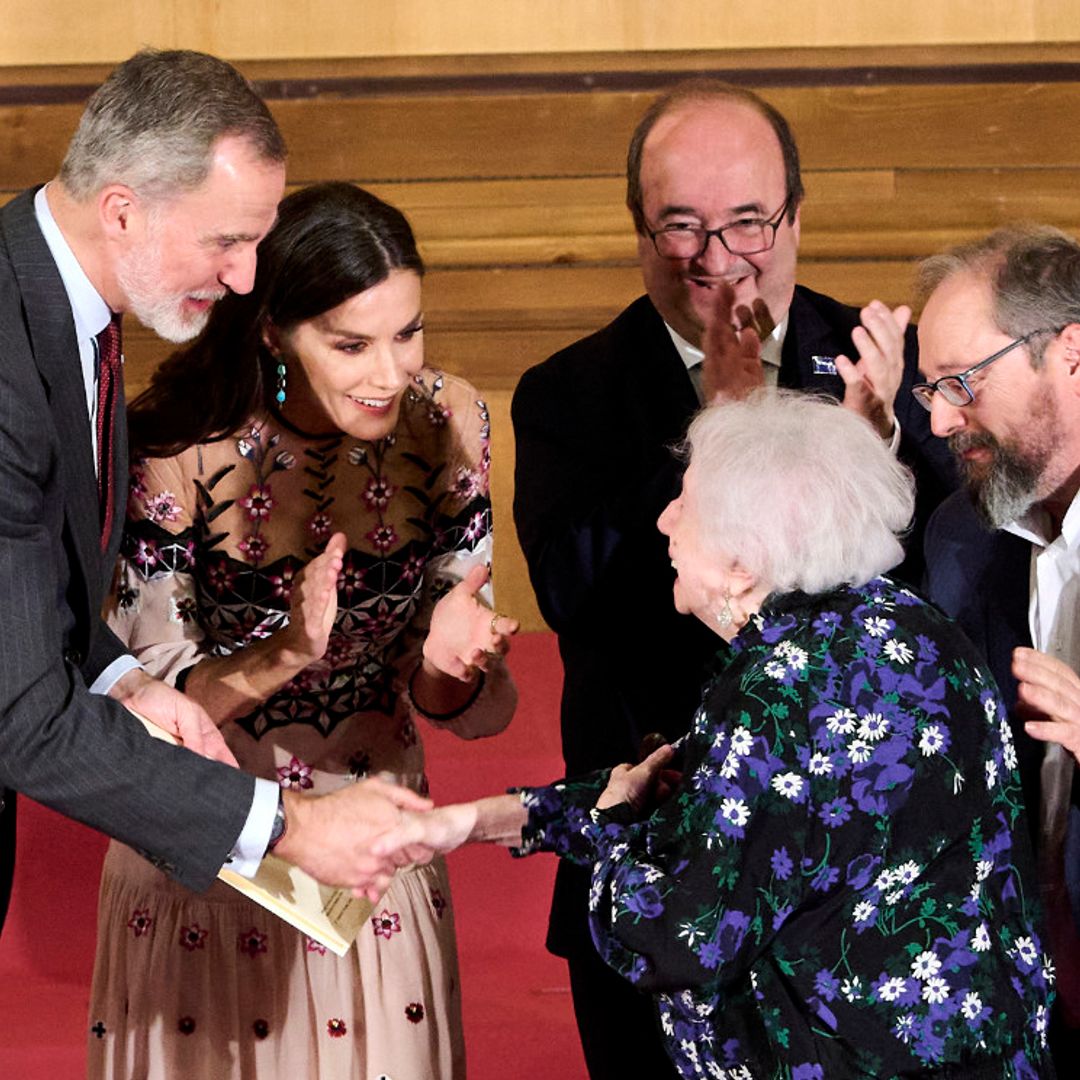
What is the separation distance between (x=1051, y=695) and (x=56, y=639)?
1.17 metres

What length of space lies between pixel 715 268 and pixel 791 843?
110 centimetres

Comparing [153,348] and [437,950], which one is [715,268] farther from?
[153,348]

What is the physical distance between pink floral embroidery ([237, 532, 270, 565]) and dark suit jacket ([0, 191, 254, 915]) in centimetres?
36

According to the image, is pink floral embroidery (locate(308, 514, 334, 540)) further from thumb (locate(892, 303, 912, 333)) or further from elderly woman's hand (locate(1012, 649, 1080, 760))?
elderly woman's hand (locate(1012, 649, 1080, 760))

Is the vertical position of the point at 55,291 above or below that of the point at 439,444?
above

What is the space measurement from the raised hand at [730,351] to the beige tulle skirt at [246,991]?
0.82 metres

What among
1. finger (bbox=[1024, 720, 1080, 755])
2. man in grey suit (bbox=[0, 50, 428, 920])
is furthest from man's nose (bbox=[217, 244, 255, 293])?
finger (bbox=[1024, 720, 1080, 755])

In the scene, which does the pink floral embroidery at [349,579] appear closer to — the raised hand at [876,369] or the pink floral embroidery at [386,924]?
the pink floral embroidery at [386,924]

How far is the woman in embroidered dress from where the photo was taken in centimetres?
242

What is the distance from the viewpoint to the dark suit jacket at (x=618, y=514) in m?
2.54

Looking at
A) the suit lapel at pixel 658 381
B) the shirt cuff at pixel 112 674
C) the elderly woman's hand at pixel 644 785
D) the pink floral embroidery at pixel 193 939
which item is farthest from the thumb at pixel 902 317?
the pink floral embroidery at pixel 193 939

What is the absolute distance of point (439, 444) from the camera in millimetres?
2584

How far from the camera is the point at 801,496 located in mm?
1941

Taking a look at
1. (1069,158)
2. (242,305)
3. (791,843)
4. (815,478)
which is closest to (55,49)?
(242,305)
